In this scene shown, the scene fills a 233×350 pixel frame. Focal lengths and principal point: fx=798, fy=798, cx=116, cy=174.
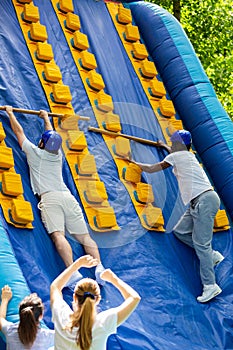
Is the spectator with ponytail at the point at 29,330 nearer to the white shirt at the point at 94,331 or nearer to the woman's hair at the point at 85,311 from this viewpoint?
the white shirt at the point at 94,331

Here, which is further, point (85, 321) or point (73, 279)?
point (73, 279)

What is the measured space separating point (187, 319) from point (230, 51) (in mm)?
7572

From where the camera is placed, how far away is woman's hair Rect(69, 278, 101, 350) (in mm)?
3740

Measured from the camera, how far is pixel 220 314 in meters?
5.81

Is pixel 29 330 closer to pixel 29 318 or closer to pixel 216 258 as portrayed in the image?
pixel 29 318

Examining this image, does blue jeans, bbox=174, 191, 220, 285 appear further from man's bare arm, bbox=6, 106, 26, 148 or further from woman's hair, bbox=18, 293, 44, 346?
woman's hair, bbox=18, 293, 44, 346

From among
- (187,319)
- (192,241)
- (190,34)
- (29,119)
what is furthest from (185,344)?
(190,34)

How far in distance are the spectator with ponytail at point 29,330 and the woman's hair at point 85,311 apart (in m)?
0.44

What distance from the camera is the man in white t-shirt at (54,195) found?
5465 mm

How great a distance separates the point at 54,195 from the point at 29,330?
1.55 meters

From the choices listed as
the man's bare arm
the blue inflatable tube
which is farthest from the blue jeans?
the man's bare arm

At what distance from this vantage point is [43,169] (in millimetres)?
5672

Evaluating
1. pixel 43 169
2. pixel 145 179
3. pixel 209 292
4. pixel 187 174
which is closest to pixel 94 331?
pixel 43 169

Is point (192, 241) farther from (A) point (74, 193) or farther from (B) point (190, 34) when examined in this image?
(B) point (190, 34)
